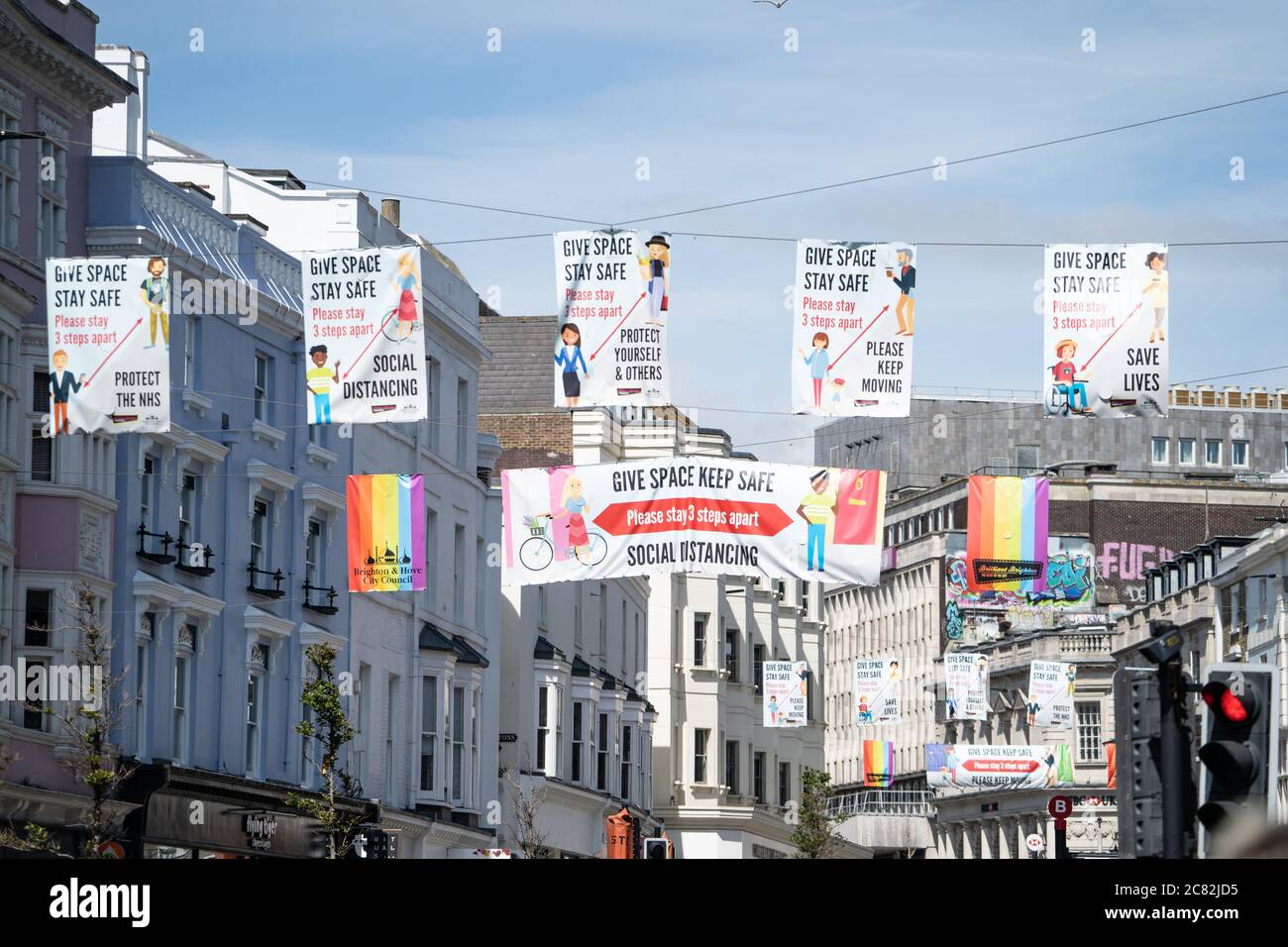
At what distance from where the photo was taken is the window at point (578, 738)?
63.2 meters

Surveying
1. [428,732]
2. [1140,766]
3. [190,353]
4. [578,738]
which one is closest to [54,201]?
[190,353]

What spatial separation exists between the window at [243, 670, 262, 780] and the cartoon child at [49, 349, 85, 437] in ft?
36.8

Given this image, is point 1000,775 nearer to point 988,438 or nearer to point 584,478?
point 988,438

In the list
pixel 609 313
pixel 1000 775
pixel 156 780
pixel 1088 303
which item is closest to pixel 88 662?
pixel 156 780

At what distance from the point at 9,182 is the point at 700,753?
160ft

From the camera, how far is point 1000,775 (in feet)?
393

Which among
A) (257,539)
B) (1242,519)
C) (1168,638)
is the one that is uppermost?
(1242,519)

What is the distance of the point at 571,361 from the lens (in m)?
30.7

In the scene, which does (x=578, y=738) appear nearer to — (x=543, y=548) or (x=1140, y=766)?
(x=543, y=548)

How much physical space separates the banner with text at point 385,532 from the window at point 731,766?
1658 inches

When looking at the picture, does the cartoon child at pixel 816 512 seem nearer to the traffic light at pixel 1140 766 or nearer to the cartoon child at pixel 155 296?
the cartoon child at pixel 155 296

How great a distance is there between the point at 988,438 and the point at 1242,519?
20.9m

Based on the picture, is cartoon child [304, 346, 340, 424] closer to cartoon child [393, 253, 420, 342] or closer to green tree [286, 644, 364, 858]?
cartoon child [393, 253, 420, 342]

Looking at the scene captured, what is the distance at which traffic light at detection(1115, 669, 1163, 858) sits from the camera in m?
16.4
